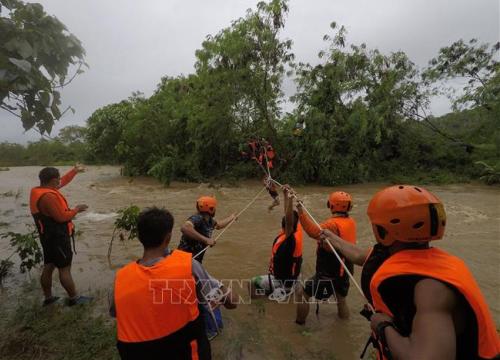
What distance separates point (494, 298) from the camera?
5.16 metres

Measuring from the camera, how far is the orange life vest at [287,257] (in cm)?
432

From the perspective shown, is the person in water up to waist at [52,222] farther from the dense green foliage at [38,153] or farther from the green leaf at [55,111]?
the dense green foliage at [38,153]

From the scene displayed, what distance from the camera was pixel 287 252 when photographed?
171 inches

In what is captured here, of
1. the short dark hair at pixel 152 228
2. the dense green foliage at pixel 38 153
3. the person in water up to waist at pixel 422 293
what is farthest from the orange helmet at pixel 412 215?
the dense green foliage at pixel 38 153

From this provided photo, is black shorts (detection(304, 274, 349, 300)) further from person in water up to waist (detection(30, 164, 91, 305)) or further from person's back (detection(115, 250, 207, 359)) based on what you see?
person in water up to waist (detection(30, 164, 91, 305))

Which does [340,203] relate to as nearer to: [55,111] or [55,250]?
[55,111]

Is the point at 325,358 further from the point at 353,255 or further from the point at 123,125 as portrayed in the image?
the point at 123,125

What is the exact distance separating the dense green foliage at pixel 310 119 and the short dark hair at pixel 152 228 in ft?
42.4

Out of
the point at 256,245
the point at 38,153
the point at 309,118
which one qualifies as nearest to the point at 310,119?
the point at 309,118

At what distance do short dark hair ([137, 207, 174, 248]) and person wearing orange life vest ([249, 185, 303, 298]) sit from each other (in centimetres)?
188

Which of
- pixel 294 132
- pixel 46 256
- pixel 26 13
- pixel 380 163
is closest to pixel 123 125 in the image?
pixel 294 132

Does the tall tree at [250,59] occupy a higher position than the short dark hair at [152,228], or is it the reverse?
the tall tree at [250,59]

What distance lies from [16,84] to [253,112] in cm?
1401

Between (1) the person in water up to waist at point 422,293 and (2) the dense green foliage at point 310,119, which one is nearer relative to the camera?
(1) the person in water up to waist at point 422,293
